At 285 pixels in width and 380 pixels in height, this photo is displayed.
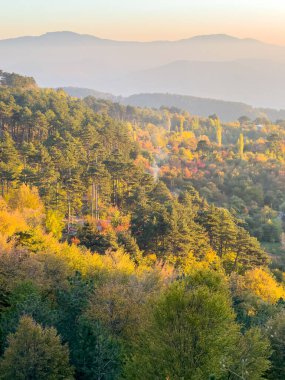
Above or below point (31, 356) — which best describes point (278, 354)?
below

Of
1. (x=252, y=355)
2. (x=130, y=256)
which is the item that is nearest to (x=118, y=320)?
(x=252, y=355)

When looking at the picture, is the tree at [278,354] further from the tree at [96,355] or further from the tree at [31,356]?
the tree at [31,356]

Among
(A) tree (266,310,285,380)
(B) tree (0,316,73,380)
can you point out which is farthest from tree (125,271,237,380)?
(A) tree (266,310,285,380)

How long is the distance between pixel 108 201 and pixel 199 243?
17.4m

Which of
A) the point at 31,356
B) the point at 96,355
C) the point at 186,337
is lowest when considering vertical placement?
the point at 96,355

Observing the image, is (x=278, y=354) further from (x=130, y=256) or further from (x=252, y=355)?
(x=130, y=256)

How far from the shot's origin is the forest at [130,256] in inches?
861

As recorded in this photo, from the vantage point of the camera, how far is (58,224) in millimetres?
50688

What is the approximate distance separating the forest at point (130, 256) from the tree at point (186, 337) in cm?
5

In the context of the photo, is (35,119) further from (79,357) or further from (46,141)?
(79,357)

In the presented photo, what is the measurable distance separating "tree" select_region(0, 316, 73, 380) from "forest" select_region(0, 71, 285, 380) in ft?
0.21

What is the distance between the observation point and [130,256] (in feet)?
157

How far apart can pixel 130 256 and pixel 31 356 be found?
2484 cm

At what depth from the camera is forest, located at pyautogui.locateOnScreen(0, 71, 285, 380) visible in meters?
21.9
